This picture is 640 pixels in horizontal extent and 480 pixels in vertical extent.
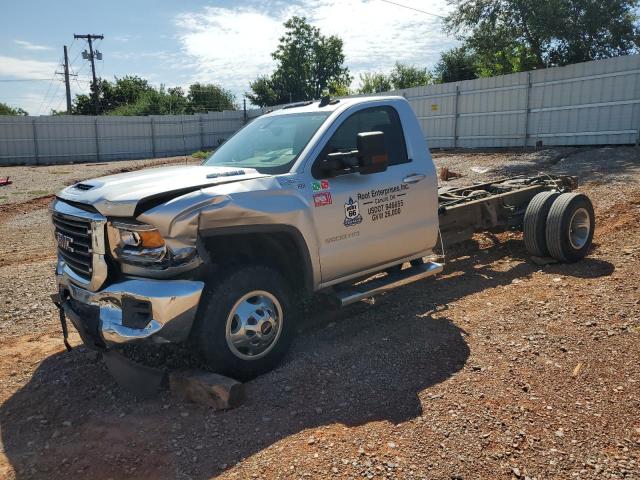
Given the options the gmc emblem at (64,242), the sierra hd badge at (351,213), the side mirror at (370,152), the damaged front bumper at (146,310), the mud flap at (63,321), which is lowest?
the mud flap at (63,321)

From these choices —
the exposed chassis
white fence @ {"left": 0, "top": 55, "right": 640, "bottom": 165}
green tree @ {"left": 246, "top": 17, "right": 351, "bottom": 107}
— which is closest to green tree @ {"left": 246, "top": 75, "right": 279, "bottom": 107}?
green tree @ {"left": 246, "top": 17, "right": 351, "bottom": 107}

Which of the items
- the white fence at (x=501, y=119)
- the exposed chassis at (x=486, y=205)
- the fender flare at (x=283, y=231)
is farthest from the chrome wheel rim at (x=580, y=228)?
the white fence at (x=501, y=119)

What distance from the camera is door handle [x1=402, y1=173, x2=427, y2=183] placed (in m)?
5.07

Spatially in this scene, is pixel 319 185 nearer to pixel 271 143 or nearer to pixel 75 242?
pixel 271 143

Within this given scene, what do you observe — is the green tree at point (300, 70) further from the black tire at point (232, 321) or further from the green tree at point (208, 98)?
the black tire at point (232, 321)

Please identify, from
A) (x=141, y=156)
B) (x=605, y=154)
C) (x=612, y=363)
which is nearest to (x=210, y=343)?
(x=612, y=363)

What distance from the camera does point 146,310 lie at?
357 cm

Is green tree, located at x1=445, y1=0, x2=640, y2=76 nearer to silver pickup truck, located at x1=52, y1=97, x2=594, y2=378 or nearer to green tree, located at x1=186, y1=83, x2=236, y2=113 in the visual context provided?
silver pickup truck, located at x1=52, y1=97, x2=594, y2=378

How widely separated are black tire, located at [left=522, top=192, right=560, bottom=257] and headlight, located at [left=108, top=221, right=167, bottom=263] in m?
4.85

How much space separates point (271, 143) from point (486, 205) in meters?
3.25

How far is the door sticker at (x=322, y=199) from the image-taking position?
436cm

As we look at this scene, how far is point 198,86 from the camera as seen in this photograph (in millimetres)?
58719

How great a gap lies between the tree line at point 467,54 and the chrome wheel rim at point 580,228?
1434 centimetres

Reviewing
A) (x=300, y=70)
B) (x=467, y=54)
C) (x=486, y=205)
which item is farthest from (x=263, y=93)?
(x=486, y=205)
